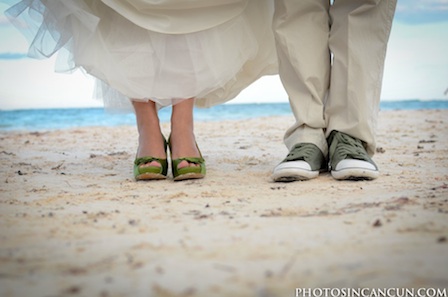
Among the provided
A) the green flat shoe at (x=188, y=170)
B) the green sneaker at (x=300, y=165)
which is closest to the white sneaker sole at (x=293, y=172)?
the green sneaker at (x=300, y=165)

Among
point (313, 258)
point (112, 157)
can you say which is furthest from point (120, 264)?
point (112, 157)

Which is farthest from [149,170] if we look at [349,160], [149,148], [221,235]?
[221,235]

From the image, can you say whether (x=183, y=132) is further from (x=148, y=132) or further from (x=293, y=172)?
(x=293, y=172)

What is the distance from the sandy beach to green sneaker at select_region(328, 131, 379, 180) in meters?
0.04

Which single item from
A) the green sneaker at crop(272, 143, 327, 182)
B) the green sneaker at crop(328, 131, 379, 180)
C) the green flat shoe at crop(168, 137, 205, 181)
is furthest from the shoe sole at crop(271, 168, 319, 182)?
the green flat shoe at crop(168, 137, 205, 181)

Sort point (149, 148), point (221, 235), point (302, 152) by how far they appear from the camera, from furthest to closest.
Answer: point (149, 148), point (302, 152), point (221, 235)

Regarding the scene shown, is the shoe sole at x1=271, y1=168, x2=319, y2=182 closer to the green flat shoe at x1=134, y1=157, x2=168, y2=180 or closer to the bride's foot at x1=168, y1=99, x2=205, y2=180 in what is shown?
the bride's foot at x1=168, y1=99, x2=205, y2=180

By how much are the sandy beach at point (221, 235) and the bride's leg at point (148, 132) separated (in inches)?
5.9

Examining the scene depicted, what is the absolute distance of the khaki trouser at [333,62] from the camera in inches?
72.2

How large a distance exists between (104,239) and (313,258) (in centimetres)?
46

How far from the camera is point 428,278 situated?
751mm

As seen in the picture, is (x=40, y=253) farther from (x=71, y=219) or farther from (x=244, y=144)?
(x=244, y=144)

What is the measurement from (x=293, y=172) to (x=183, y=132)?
53 centimetres

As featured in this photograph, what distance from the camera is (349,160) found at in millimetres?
1761
